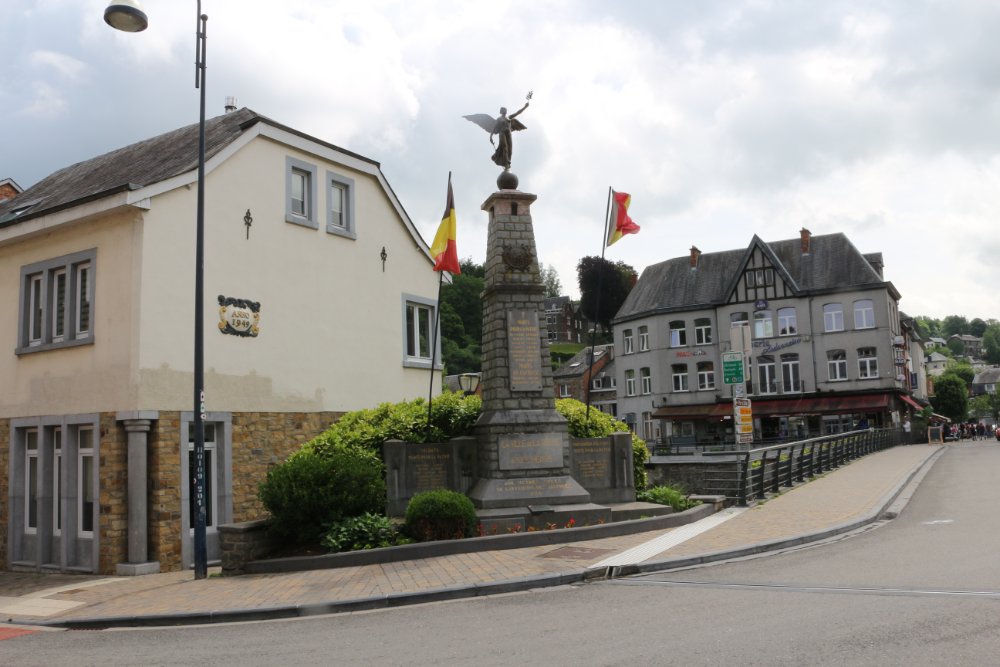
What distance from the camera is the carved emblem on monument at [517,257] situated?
15.6 metres

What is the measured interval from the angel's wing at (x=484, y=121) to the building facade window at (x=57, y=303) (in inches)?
318

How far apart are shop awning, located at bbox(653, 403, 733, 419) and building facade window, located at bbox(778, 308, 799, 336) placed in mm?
5617

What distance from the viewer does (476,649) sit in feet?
23.3

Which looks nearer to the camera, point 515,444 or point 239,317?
point 515,444

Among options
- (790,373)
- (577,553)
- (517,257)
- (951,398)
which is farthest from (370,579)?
(951,398)

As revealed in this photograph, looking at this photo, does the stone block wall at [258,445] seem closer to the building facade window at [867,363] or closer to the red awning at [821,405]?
the red awning at [821,405]

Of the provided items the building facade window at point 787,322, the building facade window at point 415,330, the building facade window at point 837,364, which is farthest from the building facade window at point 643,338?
the building facade window at point 415,330

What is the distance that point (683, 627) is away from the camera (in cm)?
739

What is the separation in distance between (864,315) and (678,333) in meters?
11.5

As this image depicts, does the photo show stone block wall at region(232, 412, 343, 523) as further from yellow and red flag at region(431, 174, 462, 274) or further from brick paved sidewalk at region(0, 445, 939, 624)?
yellow and red flag at region(431, 174, 462, 274)

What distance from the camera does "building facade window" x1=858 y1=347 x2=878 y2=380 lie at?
156 ft

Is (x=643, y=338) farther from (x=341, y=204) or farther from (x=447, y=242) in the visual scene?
(x=447, y=242)

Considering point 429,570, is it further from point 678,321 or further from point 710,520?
point 678,321

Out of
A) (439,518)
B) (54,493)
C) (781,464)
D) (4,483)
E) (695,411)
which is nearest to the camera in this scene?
(439,518)
